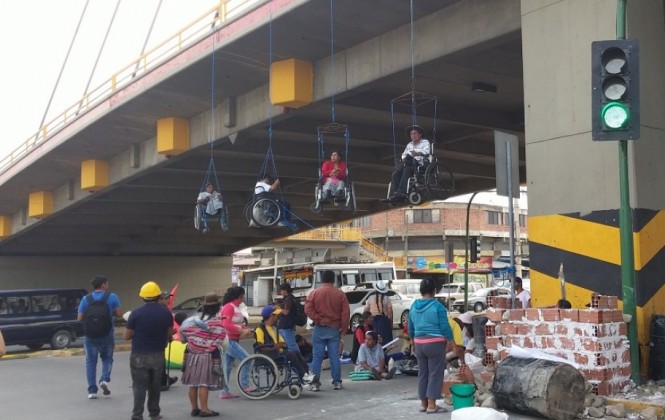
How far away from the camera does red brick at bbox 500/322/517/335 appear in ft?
27.3

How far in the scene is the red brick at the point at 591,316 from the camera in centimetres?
756

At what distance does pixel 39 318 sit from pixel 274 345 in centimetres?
1458

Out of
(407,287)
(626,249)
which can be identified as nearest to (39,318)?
(407,287)

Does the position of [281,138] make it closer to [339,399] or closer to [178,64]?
[178,64]

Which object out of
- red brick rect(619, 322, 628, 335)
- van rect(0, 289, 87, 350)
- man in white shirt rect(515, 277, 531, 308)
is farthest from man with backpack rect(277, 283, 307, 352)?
van rect(0, 289, 87, 350)

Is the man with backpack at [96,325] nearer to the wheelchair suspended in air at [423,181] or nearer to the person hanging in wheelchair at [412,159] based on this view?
the person hanging in wheelchair at [412,159]

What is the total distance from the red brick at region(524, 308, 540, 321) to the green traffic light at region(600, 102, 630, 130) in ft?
7.29

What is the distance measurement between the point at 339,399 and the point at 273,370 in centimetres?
97

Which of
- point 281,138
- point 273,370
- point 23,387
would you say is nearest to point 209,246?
point 281,138

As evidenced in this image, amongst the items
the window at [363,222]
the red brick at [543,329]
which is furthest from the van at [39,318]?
the window at [363,222]

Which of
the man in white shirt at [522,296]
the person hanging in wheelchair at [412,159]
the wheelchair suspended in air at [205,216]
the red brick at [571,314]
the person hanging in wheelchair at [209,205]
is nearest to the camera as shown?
the red brick at [571,314]

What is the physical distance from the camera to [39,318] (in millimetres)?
21719

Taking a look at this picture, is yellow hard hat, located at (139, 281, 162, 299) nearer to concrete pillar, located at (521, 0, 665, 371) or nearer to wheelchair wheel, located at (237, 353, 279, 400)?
wheelchair wheel, located at (237, 353, 279, 400)

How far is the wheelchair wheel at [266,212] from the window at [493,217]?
51.1m
